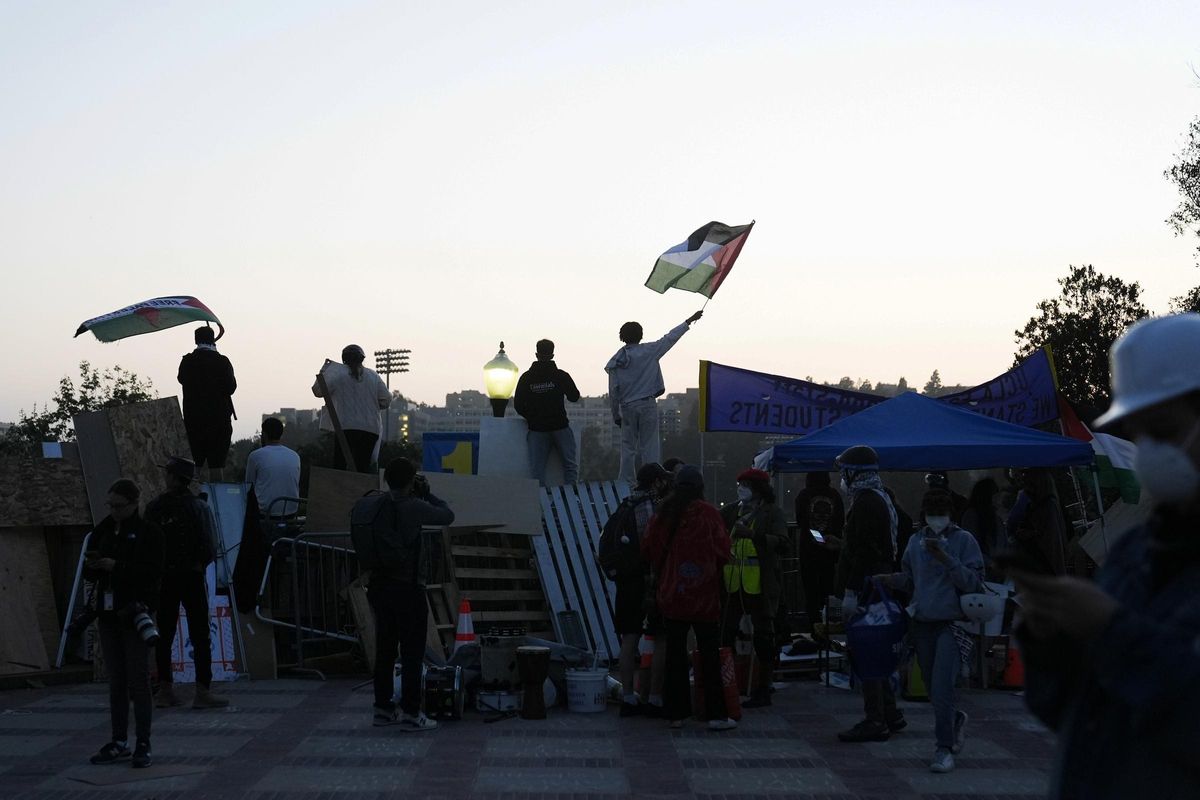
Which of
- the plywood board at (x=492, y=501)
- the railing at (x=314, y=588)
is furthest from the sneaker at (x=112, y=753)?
the plywood board at (x=492, y=501)

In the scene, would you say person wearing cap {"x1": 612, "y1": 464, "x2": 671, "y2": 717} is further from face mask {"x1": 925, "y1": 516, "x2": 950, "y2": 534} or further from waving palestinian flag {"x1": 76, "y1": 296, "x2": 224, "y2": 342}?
waving palestinian flag {"x1": 76, "y1": 296, "x2": 224, "y2": 342}

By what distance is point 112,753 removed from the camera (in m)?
9.51


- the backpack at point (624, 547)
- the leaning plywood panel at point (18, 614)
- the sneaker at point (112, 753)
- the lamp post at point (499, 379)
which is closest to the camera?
the sneaker at point (112, 753)

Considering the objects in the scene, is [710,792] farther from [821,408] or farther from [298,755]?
[821,408]

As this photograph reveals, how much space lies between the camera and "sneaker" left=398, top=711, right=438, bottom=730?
11.2m

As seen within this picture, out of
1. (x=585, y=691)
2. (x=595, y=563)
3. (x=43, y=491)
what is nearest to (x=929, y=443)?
(x=585, y=691)

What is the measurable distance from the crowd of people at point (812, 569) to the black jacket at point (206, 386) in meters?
0.02

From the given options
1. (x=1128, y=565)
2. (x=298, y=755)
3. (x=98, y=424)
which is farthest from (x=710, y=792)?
(x=98, y=424)

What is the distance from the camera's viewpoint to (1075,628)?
2334 millimetres

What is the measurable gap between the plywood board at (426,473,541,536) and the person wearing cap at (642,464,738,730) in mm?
4717

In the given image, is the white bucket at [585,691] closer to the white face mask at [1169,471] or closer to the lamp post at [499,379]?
the lamp post at [499,379]

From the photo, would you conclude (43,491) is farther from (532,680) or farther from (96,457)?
(532,680)

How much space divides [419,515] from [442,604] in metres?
4.23

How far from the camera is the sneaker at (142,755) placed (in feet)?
30.7
